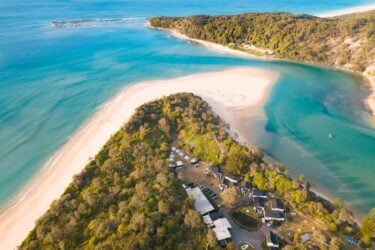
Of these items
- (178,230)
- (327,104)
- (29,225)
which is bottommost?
(29,225)

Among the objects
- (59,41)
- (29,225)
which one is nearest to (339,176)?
(29,225)

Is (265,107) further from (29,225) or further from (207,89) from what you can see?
(29,225)

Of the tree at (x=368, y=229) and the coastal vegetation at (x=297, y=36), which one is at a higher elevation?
the coastal vegetation at (x=297, y=36)

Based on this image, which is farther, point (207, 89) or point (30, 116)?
point (207, 89)

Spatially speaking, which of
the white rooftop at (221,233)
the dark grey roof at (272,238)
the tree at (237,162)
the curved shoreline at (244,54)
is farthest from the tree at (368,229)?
the curved shoreline at (244,54)

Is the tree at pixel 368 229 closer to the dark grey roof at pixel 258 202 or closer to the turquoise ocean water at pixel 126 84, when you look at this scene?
the turquoise ocean water at pixel 126 84

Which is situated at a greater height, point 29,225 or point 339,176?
point 339,176
